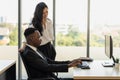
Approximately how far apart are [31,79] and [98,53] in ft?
→ 9.59

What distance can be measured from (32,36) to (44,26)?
96cm

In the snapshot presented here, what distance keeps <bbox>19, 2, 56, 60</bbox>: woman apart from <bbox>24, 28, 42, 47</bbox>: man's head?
2.19 ft

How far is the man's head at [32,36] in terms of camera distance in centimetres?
295

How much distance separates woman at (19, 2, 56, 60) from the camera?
3.69 m

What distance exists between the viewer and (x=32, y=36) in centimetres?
296

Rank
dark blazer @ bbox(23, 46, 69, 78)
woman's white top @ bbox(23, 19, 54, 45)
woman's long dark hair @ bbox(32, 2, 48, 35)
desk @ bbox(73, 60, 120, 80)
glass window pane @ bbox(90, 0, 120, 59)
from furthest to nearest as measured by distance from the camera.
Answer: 1. glass window pane @ bbox(90, 0, 120, 59)
2. woman's white top @ bbox(23, 19, 54, 45)
3. woman's long dark hair @ bbox(32, 2, 48, 35)
4. dark blazer @ bbox(23, 46, 69, 78)
5. desk @ bbox(73, 60, 120, 80)

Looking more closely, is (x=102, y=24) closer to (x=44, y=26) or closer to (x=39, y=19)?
(x=44, y=26)

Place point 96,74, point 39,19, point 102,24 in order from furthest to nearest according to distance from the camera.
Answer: point 102,24
point 39,19
point 96,74

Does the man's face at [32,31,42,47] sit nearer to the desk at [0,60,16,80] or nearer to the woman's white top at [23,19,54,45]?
the desk at [0,60,16,80]

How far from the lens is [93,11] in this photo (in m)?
5.50

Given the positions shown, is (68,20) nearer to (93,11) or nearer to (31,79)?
(93,11)

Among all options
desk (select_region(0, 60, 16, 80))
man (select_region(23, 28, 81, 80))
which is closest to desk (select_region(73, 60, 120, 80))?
man (select_region(23, 28, 81, 80))

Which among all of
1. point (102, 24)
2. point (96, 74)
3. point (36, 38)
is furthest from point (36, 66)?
point (102, 24)

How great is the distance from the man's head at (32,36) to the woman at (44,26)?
668 mm
